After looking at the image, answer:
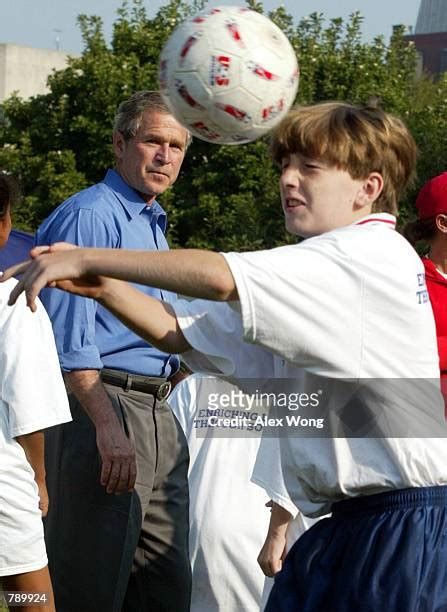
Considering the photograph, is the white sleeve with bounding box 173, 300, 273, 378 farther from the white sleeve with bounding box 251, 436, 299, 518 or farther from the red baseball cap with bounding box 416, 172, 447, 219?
the red baseball cap with bounding box 416, 172, 447, 219

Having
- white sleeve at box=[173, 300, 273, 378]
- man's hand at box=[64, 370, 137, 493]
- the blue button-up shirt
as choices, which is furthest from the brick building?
white sleeve at box=[173, 300, 273, 378]

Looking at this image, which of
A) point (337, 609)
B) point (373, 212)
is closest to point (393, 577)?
point (337, 609)

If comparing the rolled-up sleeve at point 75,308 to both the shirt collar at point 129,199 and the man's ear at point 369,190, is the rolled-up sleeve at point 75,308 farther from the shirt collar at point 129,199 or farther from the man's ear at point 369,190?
the man's ear at point 369,190

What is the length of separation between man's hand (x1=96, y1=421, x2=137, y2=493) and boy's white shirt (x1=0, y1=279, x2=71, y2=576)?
0.48 ft

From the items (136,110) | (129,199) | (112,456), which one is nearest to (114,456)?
(112,456)

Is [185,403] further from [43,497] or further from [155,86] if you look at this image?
[155,86]

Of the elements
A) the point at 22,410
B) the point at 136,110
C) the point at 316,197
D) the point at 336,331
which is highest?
the point at 136,110

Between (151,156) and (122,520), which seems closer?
(122,520)

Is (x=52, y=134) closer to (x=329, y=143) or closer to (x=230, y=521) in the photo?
(x=230, y=521)

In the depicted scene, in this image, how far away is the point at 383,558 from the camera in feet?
11.0

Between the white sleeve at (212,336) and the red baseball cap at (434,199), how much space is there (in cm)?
204

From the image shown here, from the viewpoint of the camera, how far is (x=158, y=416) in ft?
16.9

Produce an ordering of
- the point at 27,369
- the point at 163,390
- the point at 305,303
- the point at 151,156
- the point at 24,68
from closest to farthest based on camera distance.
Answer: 1. the point at 305,303
2. the point at 27,369
3. the point at 163,390
4. the point at 151,156
5. the point at 24,68

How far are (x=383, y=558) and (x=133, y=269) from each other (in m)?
1.03
